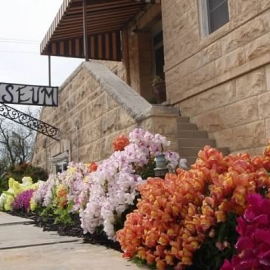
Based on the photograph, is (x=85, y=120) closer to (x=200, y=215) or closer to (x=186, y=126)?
(x=186, y=126)

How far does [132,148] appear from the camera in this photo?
4.19 m

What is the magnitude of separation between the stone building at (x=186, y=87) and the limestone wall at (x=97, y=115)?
0.02 metres

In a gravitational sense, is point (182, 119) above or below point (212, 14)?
below

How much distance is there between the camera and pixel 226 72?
22.5 ft

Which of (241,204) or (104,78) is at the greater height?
(104,78)

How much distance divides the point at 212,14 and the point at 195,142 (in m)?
2.37

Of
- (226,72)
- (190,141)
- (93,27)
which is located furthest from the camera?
(93,27)

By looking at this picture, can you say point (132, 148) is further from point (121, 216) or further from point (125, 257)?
point (125, 257)

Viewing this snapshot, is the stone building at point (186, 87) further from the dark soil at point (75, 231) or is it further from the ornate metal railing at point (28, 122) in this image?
the dark soil at point (75, 231)

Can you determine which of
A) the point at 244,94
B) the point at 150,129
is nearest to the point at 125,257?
the point at 150,129

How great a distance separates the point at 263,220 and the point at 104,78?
6.37 metres

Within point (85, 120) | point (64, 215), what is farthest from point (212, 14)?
point (64, 215)

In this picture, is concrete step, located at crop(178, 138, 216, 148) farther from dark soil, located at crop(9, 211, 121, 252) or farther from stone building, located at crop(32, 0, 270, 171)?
dark soil, located at crop(9, 211, 121, 252)

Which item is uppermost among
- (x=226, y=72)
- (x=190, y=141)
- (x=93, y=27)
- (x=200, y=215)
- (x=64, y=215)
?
(x=93, y=27)
